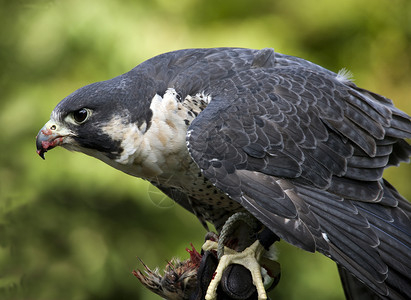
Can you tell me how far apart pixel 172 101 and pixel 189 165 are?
1.09 ft

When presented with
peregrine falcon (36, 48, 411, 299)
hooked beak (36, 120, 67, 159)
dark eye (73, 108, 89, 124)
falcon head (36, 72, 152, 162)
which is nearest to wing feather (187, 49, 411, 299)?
peregrine falcon (36, 48, 411, 299)

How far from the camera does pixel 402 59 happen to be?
15.7 feet

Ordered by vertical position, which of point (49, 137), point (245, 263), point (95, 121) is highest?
point (95, 121)

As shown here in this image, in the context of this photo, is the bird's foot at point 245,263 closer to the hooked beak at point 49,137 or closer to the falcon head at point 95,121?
the falcon head at point 95,121

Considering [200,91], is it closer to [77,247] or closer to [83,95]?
[83,95]

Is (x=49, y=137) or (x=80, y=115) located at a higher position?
(x=80, y=115)

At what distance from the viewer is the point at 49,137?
2820 millimetres

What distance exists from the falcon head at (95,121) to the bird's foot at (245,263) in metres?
0.73

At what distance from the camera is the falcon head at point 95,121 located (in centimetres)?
283

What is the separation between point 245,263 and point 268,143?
0.59 m

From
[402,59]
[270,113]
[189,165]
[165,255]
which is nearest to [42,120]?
[165,255]

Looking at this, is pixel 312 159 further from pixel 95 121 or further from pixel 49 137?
pixel 49 137

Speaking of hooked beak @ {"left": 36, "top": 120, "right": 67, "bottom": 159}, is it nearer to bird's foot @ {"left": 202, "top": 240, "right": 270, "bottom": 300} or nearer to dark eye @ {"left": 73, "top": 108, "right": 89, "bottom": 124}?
dark eye @ {"left": 73, "top": 108, "right": 89, "bottom": 124}

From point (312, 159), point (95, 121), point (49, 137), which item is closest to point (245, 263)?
point (312, 159)
